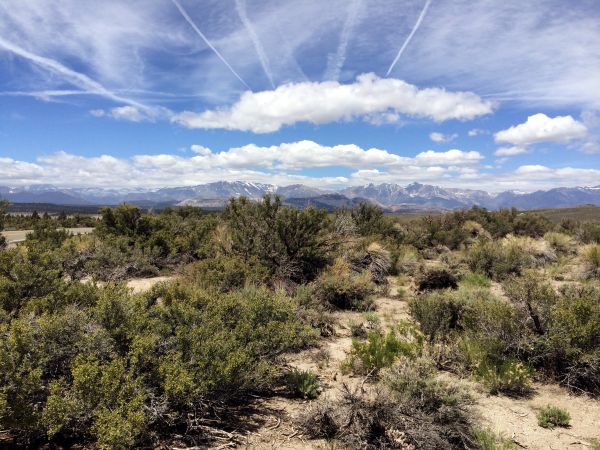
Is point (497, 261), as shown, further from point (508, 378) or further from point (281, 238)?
point (508, 378)

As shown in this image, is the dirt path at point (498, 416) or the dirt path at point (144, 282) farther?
the dirt path at point (144, 282)

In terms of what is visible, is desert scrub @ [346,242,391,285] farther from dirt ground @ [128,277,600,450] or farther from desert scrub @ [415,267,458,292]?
dirt ground @ [128,277,600,450]

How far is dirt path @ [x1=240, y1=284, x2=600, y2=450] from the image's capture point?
4.49 metres

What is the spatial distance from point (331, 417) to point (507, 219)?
27176mm

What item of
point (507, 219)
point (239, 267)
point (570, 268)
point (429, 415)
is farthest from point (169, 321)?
point (507, 219)

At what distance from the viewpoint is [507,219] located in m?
27.2

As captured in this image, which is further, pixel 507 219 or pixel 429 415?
pixel 507 219

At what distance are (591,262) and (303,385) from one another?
14.2 m

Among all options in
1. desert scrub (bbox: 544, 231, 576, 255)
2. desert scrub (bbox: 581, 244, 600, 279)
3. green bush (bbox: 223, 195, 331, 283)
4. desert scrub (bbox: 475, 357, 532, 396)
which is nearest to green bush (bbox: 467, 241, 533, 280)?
desert scrub (bbox: 581, 244, 600, 279)

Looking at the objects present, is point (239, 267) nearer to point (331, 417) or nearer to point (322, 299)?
point (322, 299)

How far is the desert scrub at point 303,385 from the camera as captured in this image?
563cm

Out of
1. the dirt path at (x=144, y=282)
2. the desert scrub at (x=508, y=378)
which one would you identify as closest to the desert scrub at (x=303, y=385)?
the desert scrub at (x=508, y=378)

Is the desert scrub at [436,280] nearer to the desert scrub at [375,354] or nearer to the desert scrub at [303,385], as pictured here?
the desert scrub at [375,354]

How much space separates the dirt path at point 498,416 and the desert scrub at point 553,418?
7cm
